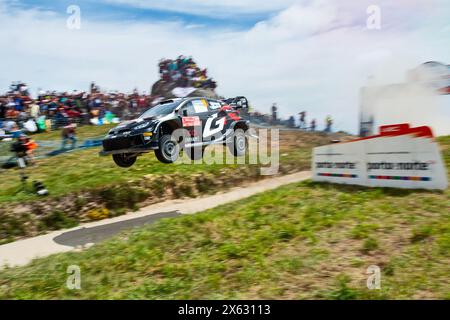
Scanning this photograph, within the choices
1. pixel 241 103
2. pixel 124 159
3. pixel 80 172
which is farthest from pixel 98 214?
pixel 241 103

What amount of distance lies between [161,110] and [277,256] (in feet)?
17.5

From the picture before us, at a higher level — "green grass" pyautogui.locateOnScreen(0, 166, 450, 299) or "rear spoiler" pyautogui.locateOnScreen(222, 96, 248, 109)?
"rear spoiler" pyautogui.locateOnScreen(222, 96, 248, 109)

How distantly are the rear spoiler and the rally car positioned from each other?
333mm

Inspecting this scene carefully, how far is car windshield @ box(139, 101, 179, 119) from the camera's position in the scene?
29.1ft

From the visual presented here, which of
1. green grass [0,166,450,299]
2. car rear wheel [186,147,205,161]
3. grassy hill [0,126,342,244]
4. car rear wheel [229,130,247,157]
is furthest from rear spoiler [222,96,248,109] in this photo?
green grass [0,166,450,299]

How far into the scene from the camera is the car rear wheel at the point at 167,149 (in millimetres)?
8227

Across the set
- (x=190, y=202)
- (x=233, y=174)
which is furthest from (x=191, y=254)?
(x=233, y=174)

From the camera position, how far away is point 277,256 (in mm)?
4844

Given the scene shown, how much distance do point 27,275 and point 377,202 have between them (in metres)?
5.33

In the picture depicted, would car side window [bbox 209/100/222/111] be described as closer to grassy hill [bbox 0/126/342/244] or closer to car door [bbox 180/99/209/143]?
car door [bbox 180/99/209/143]

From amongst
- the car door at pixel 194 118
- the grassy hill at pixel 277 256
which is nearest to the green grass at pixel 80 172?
the car door at pixel 194 118

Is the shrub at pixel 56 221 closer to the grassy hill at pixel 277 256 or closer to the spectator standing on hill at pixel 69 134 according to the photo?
the spectator standing on hill at pixel 69 134

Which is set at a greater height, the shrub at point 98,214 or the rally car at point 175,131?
the rally car at point 175,131
